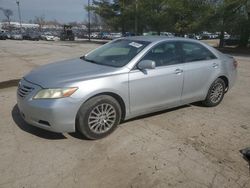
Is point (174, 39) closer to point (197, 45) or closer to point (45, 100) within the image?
point (197, 45)

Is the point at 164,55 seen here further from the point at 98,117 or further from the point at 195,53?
the point at 98,117

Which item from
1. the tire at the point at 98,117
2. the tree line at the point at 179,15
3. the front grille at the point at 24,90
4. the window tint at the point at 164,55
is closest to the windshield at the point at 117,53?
the window tint at the point at 164,55

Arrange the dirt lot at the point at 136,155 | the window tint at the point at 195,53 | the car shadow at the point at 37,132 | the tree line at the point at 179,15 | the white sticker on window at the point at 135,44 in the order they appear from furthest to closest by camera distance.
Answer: the tree line at the point at 179,15 → the window tint at the point at 195,53 → the white sticker on window at the point at 135,44 → the car shadow at the point at 37,132 → the dirt lot at the point at 136,155

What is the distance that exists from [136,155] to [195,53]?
104 inches

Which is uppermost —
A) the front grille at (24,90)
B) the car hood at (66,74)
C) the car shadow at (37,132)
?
the car hood at (66,74)

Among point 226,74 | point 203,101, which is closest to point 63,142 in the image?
point 203,101

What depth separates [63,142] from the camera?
421 centimetres

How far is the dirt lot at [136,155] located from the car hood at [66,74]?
877 mm

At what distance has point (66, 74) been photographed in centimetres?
427

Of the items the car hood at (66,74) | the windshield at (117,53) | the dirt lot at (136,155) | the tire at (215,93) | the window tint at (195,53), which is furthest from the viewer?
the tire at (215,93)

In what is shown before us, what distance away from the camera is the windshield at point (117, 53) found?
186 inches

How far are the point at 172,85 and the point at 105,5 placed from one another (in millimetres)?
40700

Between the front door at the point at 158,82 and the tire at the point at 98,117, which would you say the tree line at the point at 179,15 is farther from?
the tire at the point at 98,117

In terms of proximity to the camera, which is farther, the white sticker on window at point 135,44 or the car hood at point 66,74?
the white sticker on window at point 135,44
